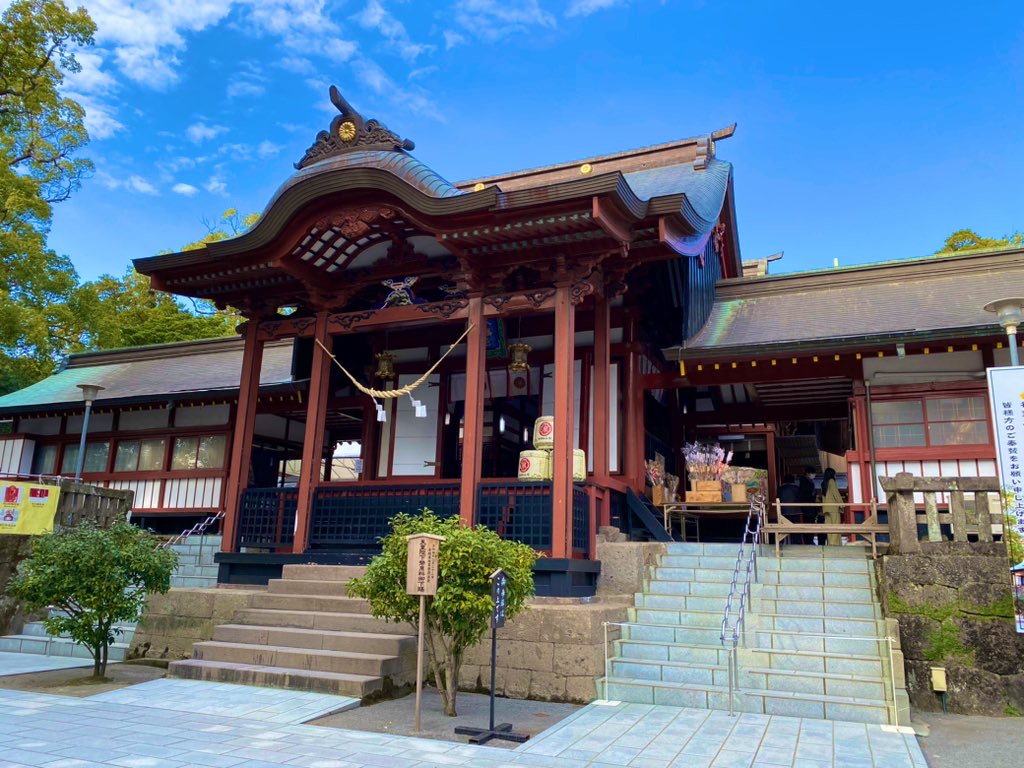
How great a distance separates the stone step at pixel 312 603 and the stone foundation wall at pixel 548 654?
1509 mm

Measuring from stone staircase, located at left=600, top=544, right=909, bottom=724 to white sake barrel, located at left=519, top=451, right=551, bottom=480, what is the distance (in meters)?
1.83

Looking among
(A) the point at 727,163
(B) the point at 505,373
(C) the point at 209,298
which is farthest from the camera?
(A) the point at 727,163

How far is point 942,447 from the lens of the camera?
10664mm

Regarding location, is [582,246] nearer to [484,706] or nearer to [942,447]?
[484,706]

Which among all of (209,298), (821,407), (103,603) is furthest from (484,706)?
(821,407)

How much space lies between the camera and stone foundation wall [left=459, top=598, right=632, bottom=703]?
24.7 ft

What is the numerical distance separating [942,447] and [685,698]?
20.5 ft

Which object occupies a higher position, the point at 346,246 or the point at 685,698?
the point at 346,246

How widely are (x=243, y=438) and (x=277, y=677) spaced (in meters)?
4.30

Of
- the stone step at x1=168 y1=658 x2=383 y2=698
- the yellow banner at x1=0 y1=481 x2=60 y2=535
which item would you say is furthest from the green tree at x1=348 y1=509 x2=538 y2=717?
the yellow banner at x1=0 y1=481 x2=60 y2=535

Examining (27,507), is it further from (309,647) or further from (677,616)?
(677,616)

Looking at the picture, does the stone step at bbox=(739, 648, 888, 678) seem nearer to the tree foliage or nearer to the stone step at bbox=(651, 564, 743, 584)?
the stone step at bbox=(651, 564, 743, 584)

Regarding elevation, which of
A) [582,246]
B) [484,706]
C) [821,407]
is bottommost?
[484,706]

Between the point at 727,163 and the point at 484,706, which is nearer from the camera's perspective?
the point at 484,706
